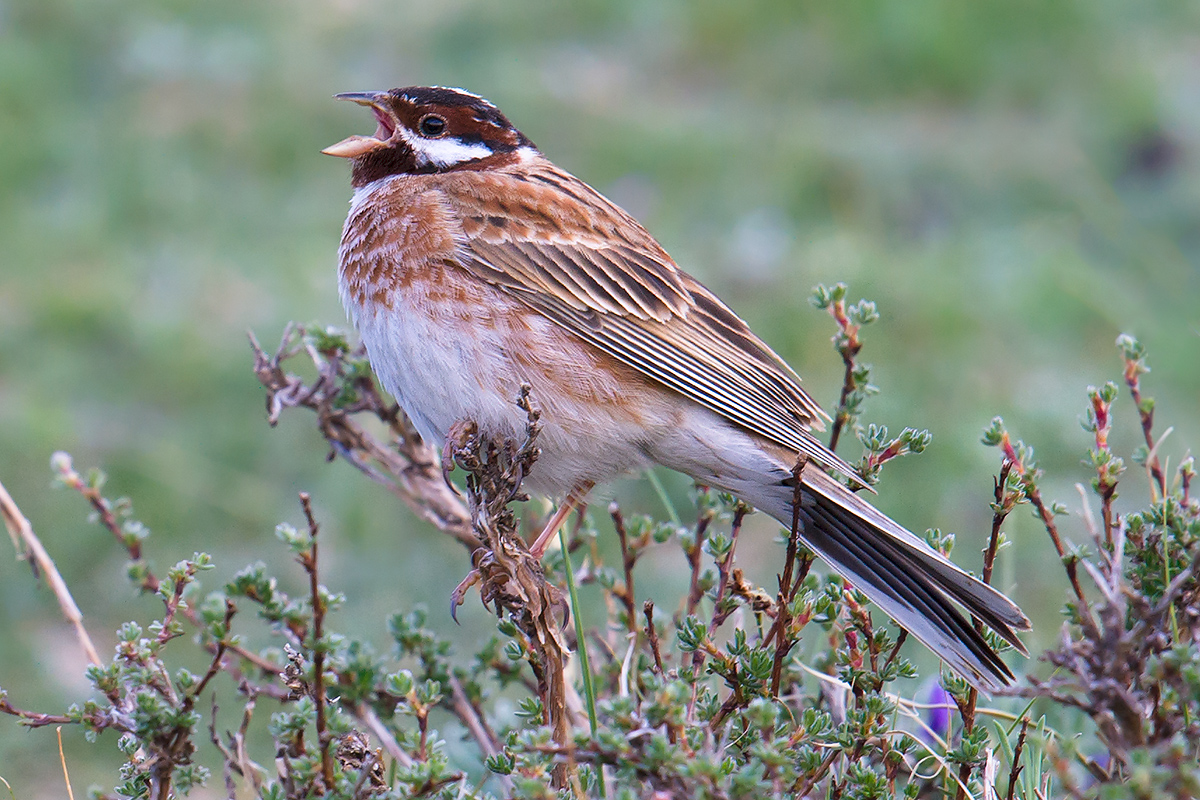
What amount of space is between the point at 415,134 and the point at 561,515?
4.98ft

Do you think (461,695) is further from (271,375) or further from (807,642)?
(807,642)

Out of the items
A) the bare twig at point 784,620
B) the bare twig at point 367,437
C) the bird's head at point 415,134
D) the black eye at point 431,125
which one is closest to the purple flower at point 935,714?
the bare twig at point 784,620

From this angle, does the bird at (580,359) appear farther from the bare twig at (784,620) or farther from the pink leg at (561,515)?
the bare twig at (784,620)

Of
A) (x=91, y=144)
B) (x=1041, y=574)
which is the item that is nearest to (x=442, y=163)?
(x=1041, y=574)

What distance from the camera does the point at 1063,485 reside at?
245 inches

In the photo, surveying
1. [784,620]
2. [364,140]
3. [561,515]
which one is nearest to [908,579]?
[784,620]

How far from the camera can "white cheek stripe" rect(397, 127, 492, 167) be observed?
4.70m

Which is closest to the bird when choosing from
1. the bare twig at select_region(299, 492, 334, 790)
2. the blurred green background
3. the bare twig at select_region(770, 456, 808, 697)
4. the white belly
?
the white belly

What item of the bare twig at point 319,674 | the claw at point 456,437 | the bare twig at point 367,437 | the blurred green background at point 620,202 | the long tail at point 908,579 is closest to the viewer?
the bare twig at point 319,674

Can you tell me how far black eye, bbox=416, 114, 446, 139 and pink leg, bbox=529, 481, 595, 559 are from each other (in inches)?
55.0

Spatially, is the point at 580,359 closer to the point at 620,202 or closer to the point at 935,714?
the point at 935,714

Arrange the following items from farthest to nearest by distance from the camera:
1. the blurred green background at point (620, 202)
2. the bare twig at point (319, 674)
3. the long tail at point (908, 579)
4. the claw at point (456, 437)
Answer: the blurred green background at point (620, 202), the claw at point (456, 437), the long tail at point (908, 579), the bare twig at point (319, 674)

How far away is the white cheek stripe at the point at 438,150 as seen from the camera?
4.70m

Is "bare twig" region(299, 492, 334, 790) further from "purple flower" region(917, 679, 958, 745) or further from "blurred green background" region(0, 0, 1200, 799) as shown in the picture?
"blurred green background" region(0, 0, 1200, 799)
